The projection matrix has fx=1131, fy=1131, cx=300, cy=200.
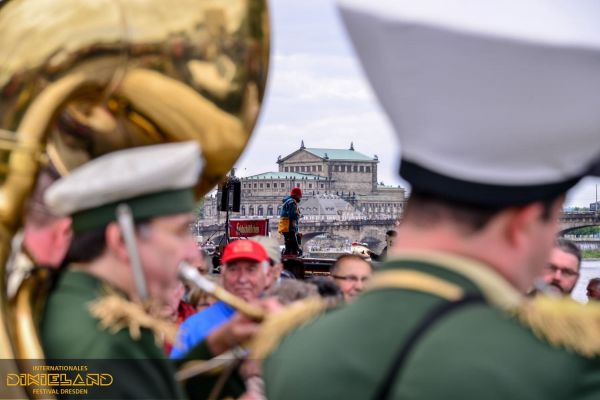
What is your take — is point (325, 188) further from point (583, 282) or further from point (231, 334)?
point (231, 334)

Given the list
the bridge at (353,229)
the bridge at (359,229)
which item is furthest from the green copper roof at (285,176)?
the bridge at (359,229)

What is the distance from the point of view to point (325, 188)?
494ft

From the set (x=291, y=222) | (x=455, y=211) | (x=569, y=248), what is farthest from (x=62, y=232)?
(x=291, y=222)

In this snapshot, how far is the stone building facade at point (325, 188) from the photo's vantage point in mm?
134125

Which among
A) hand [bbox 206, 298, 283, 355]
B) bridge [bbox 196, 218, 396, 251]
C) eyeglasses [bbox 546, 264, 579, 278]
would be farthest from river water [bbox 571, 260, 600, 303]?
bridge [bbox 196, 218, 396, 251]

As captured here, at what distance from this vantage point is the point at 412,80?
187 cm

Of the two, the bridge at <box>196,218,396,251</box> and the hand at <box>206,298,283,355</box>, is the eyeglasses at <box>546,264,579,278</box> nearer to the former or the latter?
the hand at <box>206,298,283,355</box>

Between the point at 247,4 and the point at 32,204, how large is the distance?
0.77m

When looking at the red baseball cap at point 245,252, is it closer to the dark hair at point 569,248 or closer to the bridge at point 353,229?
the dark hair at point 569,248

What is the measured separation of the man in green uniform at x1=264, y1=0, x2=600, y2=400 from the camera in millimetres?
1719

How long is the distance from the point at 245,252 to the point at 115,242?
276cm

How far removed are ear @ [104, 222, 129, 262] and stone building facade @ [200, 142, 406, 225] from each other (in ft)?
397

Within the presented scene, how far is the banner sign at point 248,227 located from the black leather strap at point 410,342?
56.4ft

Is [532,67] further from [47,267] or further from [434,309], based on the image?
[47,267]
